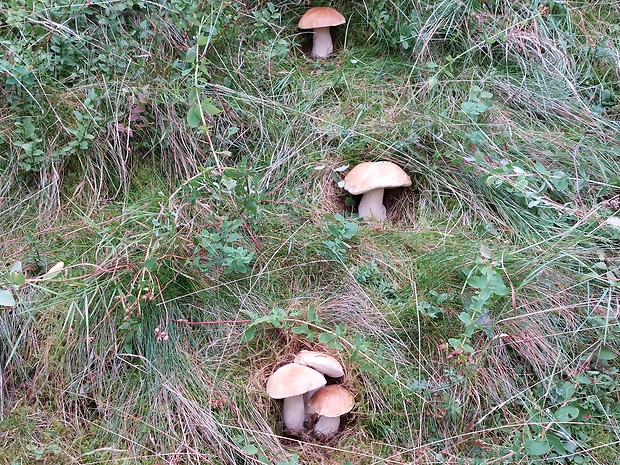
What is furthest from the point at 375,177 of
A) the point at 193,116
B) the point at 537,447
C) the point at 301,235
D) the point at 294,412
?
the point at 537,447

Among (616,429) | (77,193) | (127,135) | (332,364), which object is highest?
(127,135)

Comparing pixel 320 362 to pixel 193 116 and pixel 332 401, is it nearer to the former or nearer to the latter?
pixel 332 401

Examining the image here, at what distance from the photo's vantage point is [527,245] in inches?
119

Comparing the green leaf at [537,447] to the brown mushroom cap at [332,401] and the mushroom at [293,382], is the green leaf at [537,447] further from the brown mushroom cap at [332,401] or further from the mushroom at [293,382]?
the mushroom at [293,382]

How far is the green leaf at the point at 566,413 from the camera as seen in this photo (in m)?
2.27

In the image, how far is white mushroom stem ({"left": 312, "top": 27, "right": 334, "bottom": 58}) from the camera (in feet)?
13.8

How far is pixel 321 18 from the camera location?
4043mm

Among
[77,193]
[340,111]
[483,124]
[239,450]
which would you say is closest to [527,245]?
[483,124]

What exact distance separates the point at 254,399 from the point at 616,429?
5.22 feet

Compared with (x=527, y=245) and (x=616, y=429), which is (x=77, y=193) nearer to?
(x=527, y=245)

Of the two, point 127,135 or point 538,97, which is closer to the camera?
point 127,135

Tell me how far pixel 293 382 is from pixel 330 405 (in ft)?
0.70

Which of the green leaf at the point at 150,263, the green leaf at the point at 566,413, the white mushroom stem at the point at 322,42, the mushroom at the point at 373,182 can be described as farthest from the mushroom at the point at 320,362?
the white mushroom stem at the point at 322,42

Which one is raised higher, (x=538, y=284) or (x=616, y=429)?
(x=538, y=284)
